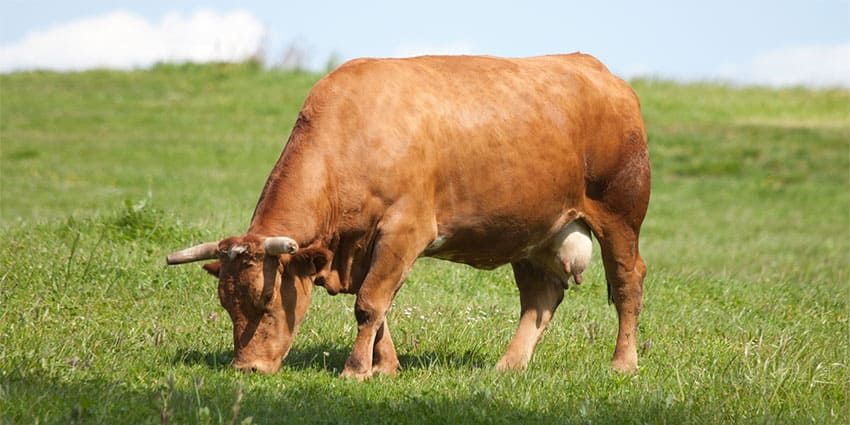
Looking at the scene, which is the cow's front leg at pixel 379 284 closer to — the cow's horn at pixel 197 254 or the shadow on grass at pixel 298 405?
A: the shadow on grass at pixel 298 405

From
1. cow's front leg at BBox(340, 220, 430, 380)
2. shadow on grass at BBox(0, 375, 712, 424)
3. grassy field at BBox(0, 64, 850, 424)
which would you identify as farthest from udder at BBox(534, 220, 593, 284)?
shadow on grass at BBox(0, 375, 712, 424)

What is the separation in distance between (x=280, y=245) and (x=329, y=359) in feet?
4.57

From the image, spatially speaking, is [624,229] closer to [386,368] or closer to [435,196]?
[435,196]

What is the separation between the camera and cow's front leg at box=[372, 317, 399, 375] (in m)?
6.96

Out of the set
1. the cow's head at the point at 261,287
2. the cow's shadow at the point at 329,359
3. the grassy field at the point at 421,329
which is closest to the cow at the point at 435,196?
the cow's head at the point at 261,287

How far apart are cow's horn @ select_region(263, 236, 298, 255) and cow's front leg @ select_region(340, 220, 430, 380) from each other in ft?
2.01

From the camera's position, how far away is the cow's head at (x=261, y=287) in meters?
6.20

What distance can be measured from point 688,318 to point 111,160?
51.2 feet

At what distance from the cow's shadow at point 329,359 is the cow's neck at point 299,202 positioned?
838 mm

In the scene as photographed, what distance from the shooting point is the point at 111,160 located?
22.4 m

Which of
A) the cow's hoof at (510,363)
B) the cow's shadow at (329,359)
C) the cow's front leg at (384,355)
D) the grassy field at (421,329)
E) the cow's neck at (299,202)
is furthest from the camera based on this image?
the cow's hoof at (510,363)

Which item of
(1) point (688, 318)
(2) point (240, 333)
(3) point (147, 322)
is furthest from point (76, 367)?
(1) point (688, 318)

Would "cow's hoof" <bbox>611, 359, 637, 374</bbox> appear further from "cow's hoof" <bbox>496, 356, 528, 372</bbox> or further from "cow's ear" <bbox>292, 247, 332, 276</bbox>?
"cow's ear" <bbox>292, 247, 332, 276</bbox>

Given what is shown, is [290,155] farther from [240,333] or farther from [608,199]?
[608,199]
